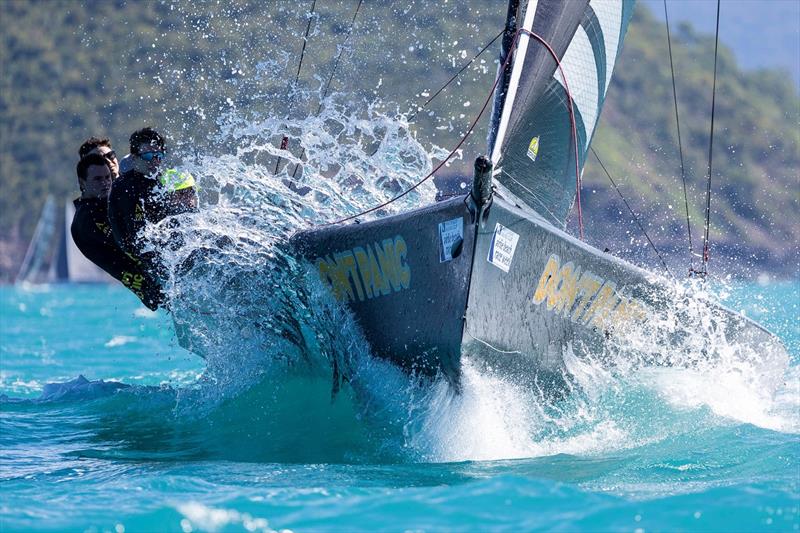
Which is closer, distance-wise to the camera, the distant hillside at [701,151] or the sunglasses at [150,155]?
the sunglasses at [150,155]

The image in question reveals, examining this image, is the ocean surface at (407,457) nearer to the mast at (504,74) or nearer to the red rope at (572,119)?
the red rope at (572,119)

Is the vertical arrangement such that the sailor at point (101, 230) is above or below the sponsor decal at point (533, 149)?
below

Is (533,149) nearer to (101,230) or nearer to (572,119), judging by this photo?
(572,119)

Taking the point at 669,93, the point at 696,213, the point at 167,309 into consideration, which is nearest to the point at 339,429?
the point at 167,309

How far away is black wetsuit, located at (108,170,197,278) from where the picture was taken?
5180mm

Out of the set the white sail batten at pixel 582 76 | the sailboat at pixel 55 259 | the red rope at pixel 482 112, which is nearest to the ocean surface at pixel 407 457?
the red rope at pixel 482 112

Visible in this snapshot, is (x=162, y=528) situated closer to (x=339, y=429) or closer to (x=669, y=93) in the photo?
(x=339, y=429)

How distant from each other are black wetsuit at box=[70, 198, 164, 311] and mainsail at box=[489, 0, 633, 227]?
6.66 ft

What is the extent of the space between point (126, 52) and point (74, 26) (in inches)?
434

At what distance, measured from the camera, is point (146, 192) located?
521 cm

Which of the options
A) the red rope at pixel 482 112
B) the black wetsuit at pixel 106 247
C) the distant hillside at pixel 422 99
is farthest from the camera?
the distant hillside at pixel 422 99

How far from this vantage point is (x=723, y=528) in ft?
10.8

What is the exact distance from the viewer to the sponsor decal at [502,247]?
4164 millimetres

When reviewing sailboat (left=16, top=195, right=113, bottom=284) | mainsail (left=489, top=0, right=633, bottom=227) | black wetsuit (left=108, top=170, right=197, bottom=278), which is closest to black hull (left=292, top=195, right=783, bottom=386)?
mainsail (left=489, top=0, right=633, bottom=227)
